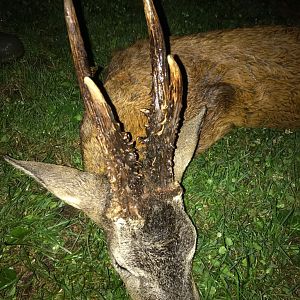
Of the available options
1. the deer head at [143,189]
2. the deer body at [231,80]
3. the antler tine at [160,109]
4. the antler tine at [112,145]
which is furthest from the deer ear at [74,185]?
the deer body at [231,80]

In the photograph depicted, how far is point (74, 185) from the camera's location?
3096mm

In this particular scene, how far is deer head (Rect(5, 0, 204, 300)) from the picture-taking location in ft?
8.66

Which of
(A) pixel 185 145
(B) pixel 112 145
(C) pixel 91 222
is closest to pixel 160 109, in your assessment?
(B) pixel 112 145

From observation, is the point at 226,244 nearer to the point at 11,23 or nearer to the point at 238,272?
the point at 238,272

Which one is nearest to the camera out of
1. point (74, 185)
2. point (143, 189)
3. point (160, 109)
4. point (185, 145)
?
point (160, 109)

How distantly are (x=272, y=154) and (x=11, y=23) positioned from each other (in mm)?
5603

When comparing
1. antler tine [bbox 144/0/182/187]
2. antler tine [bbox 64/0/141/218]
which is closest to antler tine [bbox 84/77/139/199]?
antler tine [bbox 64/0/141/218]

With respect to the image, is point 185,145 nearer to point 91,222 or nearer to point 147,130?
point 147,130

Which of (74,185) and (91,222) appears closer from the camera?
(74,185)

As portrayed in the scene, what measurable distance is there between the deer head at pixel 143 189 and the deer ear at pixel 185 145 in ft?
1.19

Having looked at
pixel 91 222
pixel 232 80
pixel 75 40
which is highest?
pixel 75 40

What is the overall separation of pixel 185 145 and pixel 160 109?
0.80 m

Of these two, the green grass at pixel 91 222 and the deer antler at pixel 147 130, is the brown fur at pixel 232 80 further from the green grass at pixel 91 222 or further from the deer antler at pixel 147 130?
the deer antler at pixel 147 130

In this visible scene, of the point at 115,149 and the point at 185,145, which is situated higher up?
A: the point at 115,149
